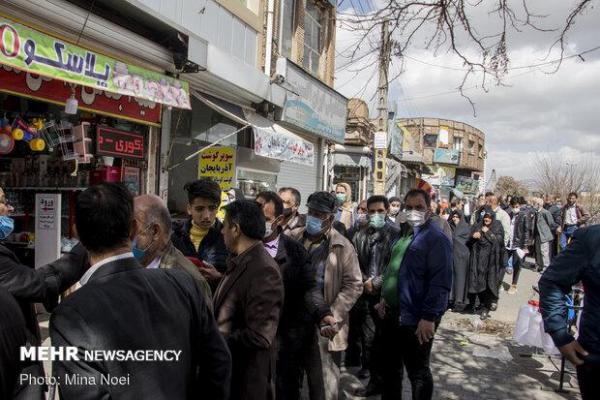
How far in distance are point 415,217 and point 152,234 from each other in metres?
2.46

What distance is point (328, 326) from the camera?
354 centimetres

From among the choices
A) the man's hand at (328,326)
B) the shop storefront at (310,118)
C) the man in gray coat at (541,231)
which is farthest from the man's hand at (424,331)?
the man in gray coat at (541,231)

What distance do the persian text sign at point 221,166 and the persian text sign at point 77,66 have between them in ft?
5.80

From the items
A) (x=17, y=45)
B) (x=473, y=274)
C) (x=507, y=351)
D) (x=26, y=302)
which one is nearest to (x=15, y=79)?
(x=17, y=45)

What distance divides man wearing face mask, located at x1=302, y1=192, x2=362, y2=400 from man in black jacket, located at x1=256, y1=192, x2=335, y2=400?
290 millimetres

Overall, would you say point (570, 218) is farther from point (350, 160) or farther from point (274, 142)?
point (350, 160)

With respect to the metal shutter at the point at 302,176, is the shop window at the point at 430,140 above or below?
above

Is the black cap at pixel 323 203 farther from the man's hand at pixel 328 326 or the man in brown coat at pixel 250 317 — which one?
the man in brown coat at pixel 250 317

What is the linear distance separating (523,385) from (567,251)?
9.74ft

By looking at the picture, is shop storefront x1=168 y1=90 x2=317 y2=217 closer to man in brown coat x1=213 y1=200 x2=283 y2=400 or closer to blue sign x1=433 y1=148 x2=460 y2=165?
man in brown coat x1=213 y1=200 x2=283 y2=400

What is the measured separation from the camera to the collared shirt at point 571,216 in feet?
41.8

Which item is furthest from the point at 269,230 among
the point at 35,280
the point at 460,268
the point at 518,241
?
the point at 518,241

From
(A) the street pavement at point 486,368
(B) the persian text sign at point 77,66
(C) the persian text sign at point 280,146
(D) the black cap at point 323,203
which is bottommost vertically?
(A) the street pavement at point 486,368

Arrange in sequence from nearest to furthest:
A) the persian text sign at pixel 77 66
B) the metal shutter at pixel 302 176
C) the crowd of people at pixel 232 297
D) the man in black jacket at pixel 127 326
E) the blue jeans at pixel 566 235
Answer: the man in black jacket at pixel 127 326
the crowd of people at pixel 232 297
the persian text sign at pixel 77 66
the metal shutter at pixel 302 176
the blue jeans at pixel 566 235
